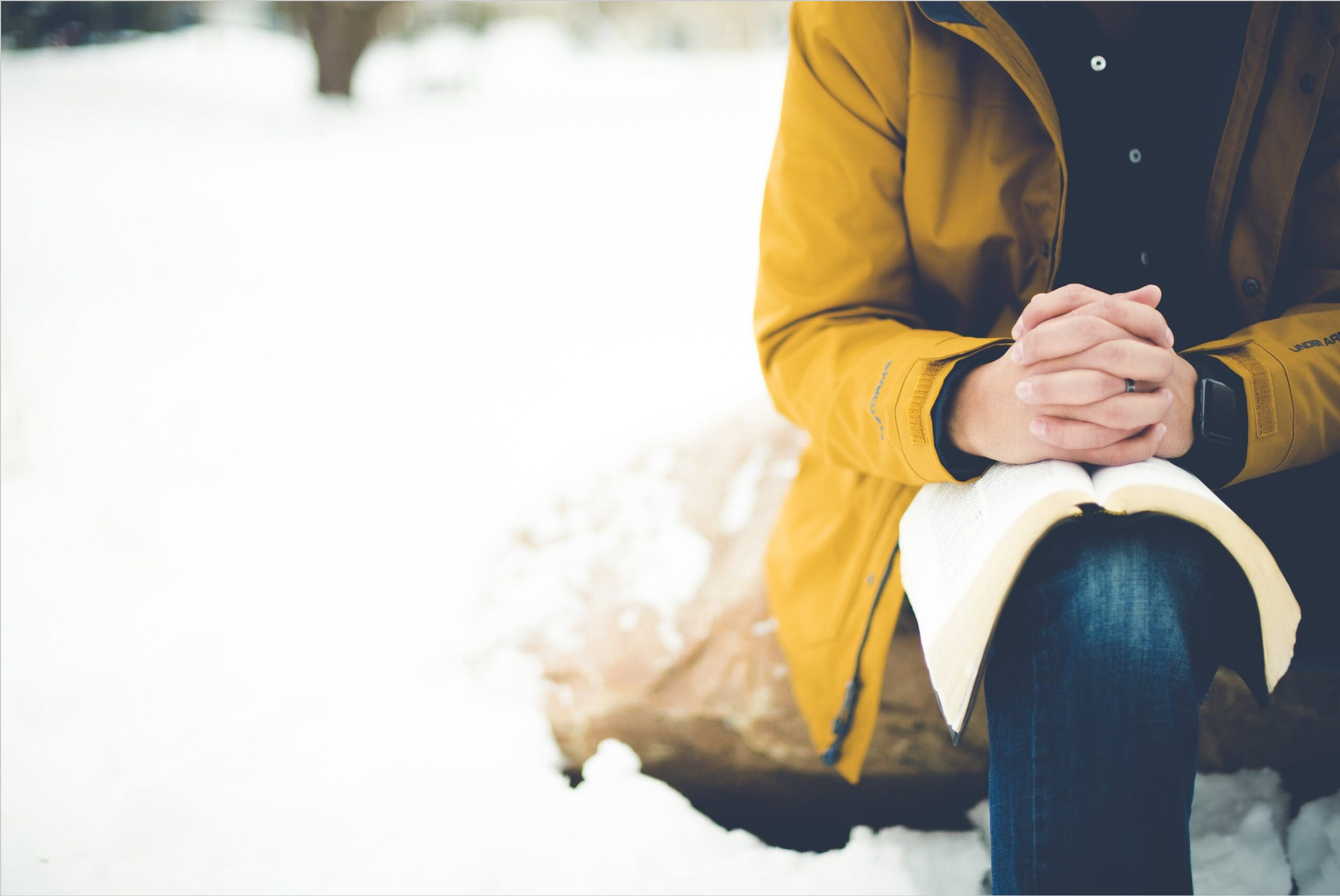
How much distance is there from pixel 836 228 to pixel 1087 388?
0.43 metres

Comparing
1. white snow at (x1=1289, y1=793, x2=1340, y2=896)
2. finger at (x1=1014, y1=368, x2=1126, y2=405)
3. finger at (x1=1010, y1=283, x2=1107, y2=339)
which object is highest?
finger at (x1=1010, y1=283, x2=1107, y2=339)

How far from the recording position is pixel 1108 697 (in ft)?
2.39

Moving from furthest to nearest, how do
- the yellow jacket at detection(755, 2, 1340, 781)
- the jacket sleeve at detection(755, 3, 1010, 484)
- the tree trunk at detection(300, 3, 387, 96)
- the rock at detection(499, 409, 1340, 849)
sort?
the tree trunk at detection(300, 3, 387, 96) → the rock at detection(499, 409, 1340, 849) → the jacket sleeve at detection(755, 3, 1010, 484) → the yellow jacket at detection(755, 2, 1340, 781)

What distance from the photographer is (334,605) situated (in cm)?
180

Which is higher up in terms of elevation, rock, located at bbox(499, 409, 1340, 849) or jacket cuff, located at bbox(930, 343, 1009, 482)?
jacket cuff, located at bbox(930, 343, 1009, 482)

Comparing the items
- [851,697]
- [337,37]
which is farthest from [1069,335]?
[337,37]

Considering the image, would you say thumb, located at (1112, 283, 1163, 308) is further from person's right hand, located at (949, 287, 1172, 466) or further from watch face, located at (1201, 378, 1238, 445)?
watch face, located at (1201, 378, 1238, 445)

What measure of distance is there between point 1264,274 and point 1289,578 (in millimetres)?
414

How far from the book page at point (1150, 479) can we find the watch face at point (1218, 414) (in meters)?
0.06

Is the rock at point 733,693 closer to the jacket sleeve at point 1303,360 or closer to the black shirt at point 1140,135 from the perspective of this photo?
the jacket sleeve at point 1303,360

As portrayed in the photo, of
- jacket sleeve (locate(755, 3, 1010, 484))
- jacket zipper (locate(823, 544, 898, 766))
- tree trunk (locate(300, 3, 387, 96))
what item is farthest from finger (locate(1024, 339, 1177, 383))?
tree trunk (locate(300, 3, 387, 96))

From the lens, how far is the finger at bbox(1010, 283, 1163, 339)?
0.87 metres

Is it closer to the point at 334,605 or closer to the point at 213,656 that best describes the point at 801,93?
the point at 334,605

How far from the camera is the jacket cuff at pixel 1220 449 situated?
2.85 feet
